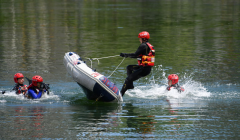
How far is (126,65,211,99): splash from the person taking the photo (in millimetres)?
14188

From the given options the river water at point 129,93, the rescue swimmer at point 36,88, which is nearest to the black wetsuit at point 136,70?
the river water at point 129,93

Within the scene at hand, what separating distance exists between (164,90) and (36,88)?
433 cm

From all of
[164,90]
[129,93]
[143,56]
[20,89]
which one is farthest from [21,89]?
[164,90]

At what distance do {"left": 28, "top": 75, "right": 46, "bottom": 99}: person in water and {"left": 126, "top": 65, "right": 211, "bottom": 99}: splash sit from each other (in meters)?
2.94

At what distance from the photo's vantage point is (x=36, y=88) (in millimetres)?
13680

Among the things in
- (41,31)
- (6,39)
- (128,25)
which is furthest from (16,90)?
(128,25)

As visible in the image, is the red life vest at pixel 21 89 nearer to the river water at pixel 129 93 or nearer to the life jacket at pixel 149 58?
the river water at pixel 129 93

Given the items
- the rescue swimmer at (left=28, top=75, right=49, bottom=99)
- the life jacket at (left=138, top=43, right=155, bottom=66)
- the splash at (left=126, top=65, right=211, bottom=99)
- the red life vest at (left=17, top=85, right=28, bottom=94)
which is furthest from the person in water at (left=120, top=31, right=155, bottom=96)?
the red life vest at (left=17, top=85, right=28, bottom=94)

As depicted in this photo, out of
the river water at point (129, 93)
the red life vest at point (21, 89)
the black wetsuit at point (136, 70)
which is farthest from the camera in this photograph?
the red life vest at point (21, 89)

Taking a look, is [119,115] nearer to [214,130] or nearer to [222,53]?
[214,130]

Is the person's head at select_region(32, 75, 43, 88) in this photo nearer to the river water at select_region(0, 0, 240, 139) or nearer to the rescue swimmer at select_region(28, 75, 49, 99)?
the rescue swimmer at select_region(28, 75, 49, 99)

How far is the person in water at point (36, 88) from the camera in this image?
44.1 ft

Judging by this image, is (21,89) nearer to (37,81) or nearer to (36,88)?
(36,88)

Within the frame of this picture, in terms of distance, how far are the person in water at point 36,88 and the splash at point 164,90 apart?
9.66ft
